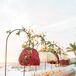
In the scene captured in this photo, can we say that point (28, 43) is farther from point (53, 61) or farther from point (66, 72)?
point (66, 72)

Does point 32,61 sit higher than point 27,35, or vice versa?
point 27,35

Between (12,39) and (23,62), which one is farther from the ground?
(12,39)

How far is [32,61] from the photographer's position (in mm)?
1868

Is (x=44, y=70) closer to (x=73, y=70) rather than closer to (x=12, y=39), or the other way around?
(x=12, y=39)

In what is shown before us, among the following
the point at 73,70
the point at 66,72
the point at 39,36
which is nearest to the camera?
the point at 39,36

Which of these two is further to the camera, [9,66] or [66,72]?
[66,72]

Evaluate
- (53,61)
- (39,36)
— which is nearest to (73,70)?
(53,61)

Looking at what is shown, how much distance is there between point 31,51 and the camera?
1854 mm

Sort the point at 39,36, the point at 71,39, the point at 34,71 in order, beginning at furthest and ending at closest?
the point at 71,39, the point at 34,71, the point at 39,36

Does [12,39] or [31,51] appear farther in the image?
[12,39]

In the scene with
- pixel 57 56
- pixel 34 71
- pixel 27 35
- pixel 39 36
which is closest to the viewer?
pixel 27 35

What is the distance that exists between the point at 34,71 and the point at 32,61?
0.75 metres

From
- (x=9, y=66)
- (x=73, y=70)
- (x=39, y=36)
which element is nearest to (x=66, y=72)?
(x=73, y=70)

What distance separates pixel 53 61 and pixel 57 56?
89 millimetres
